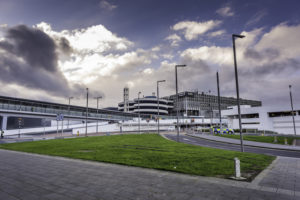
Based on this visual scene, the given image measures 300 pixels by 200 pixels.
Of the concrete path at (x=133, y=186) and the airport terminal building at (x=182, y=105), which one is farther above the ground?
the airport terminal building at (x=182, y=105)

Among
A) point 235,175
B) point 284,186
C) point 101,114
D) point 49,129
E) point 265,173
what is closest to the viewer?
point 284,186

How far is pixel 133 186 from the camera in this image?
692 centimetres

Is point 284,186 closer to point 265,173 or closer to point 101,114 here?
point 265,173

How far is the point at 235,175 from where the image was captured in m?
8.01

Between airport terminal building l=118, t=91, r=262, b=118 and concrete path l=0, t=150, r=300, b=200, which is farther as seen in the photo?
airport terminal building l=118, t=91, r=262, b=118

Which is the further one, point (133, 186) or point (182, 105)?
point (182, 105)

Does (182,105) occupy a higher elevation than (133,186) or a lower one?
higher

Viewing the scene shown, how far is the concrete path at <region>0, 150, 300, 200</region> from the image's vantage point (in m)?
5.99

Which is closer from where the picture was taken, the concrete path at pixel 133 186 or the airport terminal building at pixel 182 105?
the concrete path at pixel 133 186

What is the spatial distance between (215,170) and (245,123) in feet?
242

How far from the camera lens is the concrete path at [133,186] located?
599cm

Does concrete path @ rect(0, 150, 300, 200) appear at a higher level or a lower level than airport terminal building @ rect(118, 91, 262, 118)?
lower

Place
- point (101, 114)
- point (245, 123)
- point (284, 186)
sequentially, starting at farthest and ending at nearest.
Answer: point (101, 114) < point (245, 123) < point (284, 186)

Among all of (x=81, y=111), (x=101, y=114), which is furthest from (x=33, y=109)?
(x=101, y=114)
